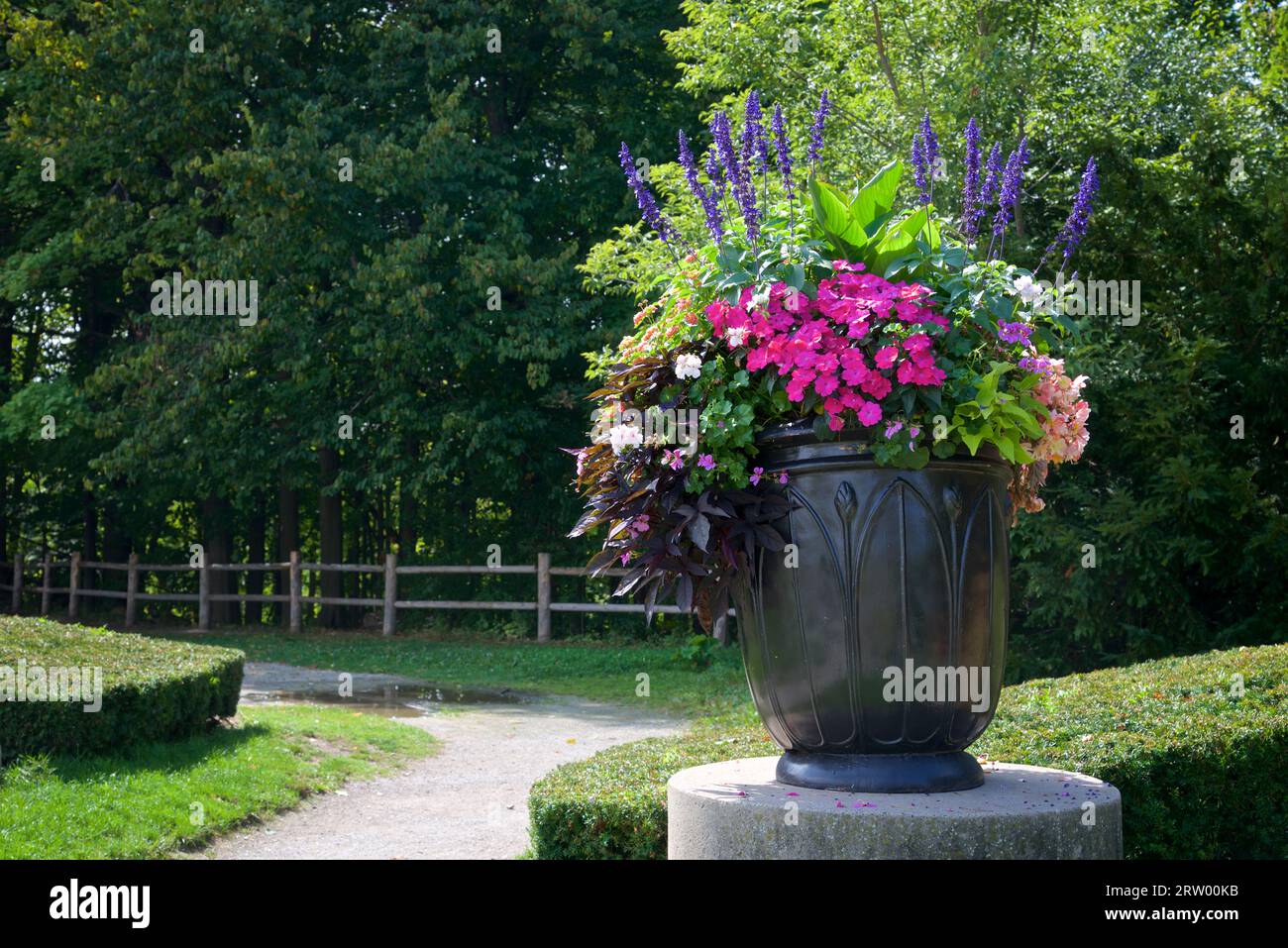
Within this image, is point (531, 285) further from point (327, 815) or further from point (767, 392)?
point (767, 392)

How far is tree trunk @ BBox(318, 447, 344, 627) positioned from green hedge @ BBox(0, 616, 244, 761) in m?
10.7

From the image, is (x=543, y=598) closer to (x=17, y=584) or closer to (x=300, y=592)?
(x=300, y=592)

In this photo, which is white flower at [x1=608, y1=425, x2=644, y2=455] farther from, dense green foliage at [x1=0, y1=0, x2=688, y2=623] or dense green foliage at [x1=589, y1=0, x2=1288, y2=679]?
dense green foliage at [x1=0, y1=0, x2=688, y2=623]

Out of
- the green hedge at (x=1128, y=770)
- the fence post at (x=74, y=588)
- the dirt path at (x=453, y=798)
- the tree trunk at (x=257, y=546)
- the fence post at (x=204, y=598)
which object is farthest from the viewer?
the tree trunk at (x=257, y=546)

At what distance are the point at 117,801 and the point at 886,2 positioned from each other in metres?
11.8

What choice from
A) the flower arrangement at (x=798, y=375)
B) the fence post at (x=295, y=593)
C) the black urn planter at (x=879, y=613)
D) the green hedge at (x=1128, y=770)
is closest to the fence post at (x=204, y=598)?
the fence post at (x=295, y=593)

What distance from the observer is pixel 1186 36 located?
13.8m

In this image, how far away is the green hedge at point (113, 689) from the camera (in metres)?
6.83

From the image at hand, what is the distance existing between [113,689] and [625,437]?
508cm

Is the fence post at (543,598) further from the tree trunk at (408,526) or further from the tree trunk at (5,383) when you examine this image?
the tree trunk at (5,383)

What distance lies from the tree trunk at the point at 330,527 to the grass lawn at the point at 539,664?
1714 mm

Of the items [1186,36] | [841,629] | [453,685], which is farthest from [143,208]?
[841,629]

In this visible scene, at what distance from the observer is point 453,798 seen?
25.3 feet

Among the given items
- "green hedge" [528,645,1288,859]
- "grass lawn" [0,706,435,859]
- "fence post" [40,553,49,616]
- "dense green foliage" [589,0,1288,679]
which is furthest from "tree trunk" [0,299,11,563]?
"green hedge" [528,645,1288,859]
